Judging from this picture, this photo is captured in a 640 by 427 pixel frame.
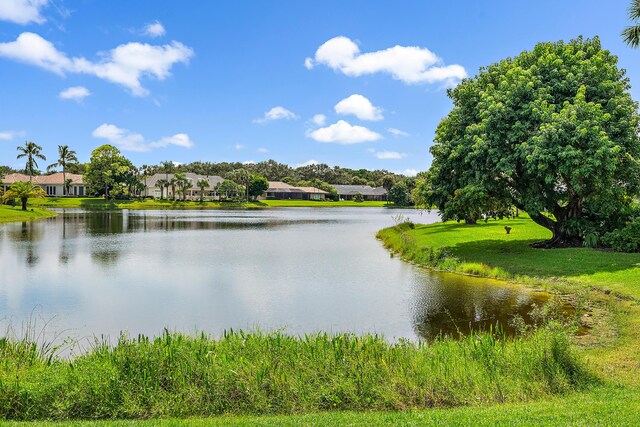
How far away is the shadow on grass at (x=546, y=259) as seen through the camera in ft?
69.6

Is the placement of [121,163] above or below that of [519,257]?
above

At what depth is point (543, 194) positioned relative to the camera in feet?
84.9

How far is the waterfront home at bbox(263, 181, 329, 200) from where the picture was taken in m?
150

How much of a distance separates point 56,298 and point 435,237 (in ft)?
86.3

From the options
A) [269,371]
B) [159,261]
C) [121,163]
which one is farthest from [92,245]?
[121,163]

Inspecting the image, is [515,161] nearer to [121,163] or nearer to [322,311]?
[322,311]

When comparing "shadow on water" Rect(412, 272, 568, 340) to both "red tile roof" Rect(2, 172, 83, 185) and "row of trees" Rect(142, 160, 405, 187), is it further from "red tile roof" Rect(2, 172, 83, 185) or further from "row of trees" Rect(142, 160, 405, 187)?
"row of trees" Rect(142, 160, 405, 187)

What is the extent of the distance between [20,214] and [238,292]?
58.7 meters

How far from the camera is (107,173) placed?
344 ft

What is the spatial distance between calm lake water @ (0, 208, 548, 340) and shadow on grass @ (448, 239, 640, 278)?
273 centimetres

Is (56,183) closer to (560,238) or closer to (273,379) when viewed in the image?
(560,238)

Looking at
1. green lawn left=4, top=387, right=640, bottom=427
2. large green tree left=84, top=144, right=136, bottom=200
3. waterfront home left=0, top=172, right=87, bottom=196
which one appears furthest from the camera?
waterfront home left=0, top=172, right=87, bottom=196

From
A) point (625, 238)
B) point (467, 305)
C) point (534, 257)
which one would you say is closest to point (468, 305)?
point (467, 305)

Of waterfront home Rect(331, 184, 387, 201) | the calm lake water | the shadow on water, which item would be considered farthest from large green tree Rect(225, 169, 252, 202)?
the shadow on water
